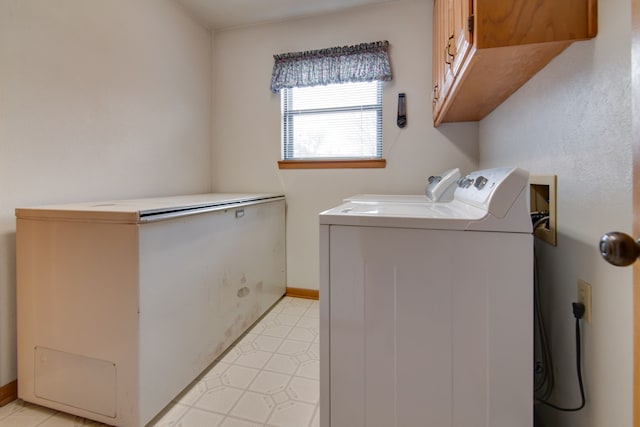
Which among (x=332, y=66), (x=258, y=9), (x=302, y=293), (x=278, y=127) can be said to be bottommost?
(x=302, y=293)

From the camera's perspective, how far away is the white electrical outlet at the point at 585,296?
2.99 feet

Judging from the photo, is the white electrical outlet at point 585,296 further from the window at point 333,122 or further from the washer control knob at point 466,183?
the window at point 333,122

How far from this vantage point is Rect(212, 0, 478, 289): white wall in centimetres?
253

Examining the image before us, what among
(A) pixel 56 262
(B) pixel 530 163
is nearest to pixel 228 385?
(A) pixel 56 262

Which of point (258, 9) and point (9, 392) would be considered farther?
→ point (258, 9)

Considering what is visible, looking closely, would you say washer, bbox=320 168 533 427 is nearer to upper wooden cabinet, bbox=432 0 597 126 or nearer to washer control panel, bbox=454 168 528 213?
washer control panel, bbox=454 168 528 213

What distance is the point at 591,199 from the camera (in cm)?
89

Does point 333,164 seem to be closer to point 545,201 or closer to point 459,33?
point 459,33

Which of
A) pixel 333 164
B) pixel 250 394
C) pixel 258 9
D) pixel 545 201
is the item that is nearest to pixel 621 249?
pixel 545 201

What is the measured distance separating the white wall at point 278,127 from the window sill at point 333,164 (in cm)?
4

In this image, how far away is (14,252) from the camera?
153 cm

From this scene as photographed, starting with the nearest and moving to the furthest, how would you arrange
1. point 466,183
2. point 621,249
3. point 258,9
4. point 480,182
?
1. point 621,249
2. point 480,182
3. point 466,183
4. point 258,9

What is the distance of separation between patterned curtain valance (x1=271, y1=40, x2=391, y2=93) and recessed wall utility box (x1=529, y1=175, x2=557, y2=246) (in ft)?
5.38

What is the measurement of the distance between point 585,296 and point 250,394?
1.48 meters
